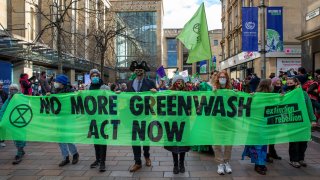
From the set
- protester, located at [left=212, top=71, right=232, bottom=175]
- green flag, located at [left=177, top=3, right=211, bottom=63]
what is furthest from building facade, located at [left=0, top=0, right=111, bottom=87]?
protester, located at [left=212, top=71, right=232, bottom=175]

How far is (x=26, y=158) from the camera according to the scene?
8141 millimetres

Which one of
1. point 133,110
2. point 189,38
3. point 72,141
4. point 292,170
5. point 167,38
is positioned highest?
point 167,38

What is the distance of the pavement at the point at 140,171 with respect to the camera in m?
6.58

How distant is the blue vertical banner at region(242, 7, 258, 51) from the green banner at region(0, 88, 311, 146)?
1185cm

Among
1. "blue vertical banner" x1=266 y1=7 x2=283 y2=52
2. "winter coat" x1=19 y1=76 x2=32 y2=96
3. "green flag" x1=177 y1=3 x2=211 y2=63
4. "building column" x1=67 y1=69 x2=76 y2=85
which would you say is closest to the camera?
"green flag" x1=177 y1=3 x2=211 y2=63

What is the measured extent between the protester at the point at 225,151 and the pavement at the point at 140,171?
0.16 metres

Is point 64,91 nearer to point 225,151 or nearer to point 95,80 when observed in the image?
point 95,80

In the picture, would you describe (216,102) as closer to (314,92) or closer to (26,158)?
(314,92)

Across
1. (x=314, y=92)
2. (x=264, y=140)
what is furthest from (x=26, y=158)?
(x=314, y=92)

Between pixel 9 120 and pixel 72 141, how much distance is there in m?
1.28

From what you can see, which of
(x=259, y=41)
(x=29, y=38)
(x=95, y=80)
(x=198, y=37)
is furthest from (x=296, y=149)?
(x=29, y=38)

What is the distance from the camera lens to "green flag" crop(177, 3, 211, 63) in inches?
392

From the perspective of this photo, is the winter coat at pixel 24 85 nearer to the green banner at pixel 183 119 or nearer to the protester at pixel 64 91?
the protester at pixel 64 91

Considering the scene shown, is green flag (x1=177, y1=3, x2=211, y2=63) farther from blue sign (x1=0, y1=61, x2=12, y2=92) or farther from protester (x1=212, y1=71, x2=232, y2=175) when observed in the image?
blue sign (x1=0, y1=61, x2=12, y2=92)
